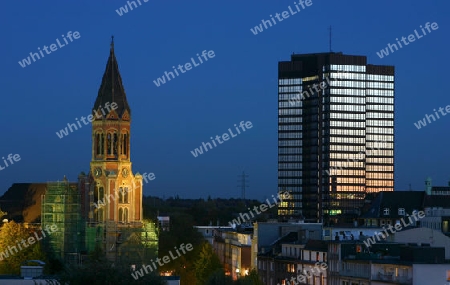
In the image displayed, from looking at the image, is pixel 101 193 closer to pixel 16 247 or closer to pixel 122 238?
pixel 122 238

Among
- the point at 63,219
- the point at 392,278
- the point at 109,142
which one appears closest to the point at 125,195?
the point at 109,142

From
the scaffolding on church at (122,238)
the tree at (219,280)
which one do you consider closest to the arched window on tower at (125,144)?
the scaffolding on church at (122,238)

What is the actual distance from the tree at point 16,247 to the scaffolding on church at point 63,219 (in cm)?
246

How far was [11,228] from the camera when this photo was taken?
18138 centimetres

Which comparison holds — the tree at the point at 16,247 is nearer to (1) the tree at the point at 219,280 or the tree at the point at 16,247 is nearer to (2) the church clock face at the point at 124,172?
(2) the church clock face at the point at 124,172

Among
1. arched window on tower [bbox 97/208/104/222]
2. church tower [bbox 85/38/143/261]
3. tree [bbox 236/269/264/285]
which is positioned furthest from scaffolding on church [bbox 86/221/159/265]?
tree [bbox 236/269/264/285]

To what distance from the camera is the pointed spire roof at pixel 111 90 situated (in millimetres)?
192250

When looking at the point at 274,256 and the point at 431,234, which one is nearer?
the point at 431,234

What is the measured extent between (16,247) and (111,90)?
3175 centimetres

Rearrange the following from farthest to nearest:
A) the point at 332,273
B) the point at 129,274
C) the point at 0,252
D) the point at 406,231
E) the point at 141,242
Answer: the point at 141,242
the point at 0,252
the point at 406,231
the point at 332,273
the point at 129,274

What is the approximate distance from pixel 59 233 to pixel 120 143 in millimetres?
16584

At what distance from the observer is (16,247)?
565ft

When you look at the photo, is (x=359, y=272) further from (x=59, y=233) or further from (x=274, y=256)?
(x=59, y=233)

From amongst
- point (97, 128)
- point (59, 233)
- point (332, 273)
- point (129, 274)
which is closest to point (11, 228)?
point (59, 233)
